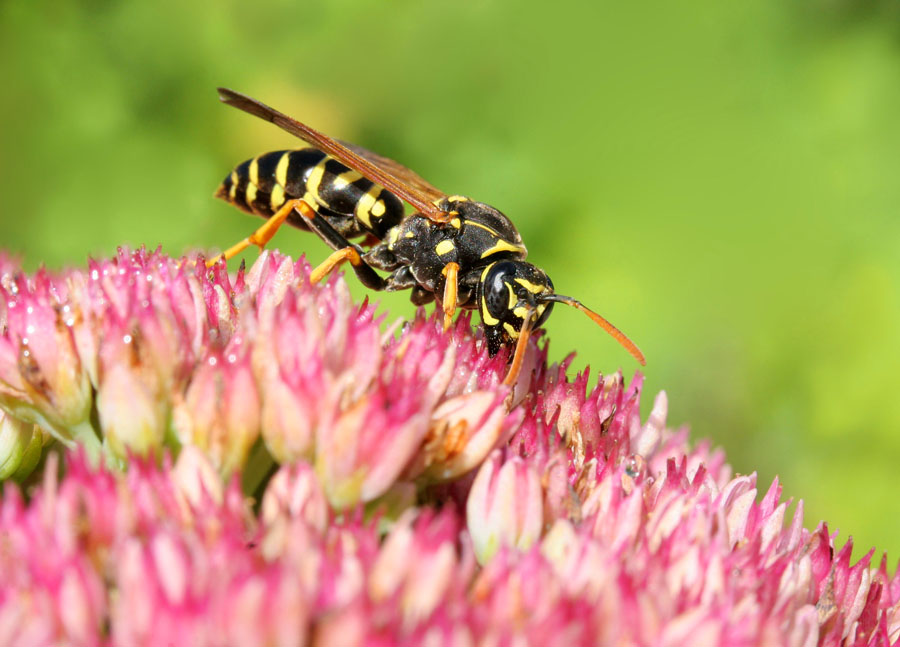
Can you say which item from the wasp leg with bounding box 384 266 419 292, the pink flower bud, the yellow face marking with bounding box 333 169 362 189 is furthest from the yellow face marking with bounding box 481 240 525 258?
the pink flower bud

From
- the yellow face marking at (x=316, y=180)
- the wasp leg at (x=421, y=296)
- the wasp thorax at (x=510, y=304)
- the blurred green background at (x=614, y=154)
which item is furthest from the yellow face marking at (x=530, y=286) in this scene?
the blurred green background at (x=614, y=154)

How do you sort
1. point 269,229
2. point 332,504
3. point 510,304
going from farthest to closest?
point 269,229 < point 510,304 < point 332,504

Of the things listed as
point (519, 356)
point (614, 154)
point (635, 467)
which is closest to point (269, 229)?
point (519, 356)

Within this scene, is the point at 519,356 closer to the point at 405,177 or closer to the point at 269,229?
the point at 269,229

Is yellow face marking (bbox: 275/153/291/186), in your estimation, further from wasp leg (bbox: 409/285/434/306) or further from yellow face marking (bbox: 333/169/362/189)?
wasp leg (bbox: 409/285/434/306)

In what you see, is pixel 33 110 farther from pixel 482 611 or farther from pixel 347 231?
pixel 482 611

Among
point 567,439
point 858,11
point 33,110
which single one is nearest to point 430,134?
point 33,110

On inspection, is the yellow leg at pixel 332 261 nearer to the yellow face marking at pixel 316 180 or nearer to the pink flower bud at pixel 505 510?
the yellow face marking at pixel 316 180
